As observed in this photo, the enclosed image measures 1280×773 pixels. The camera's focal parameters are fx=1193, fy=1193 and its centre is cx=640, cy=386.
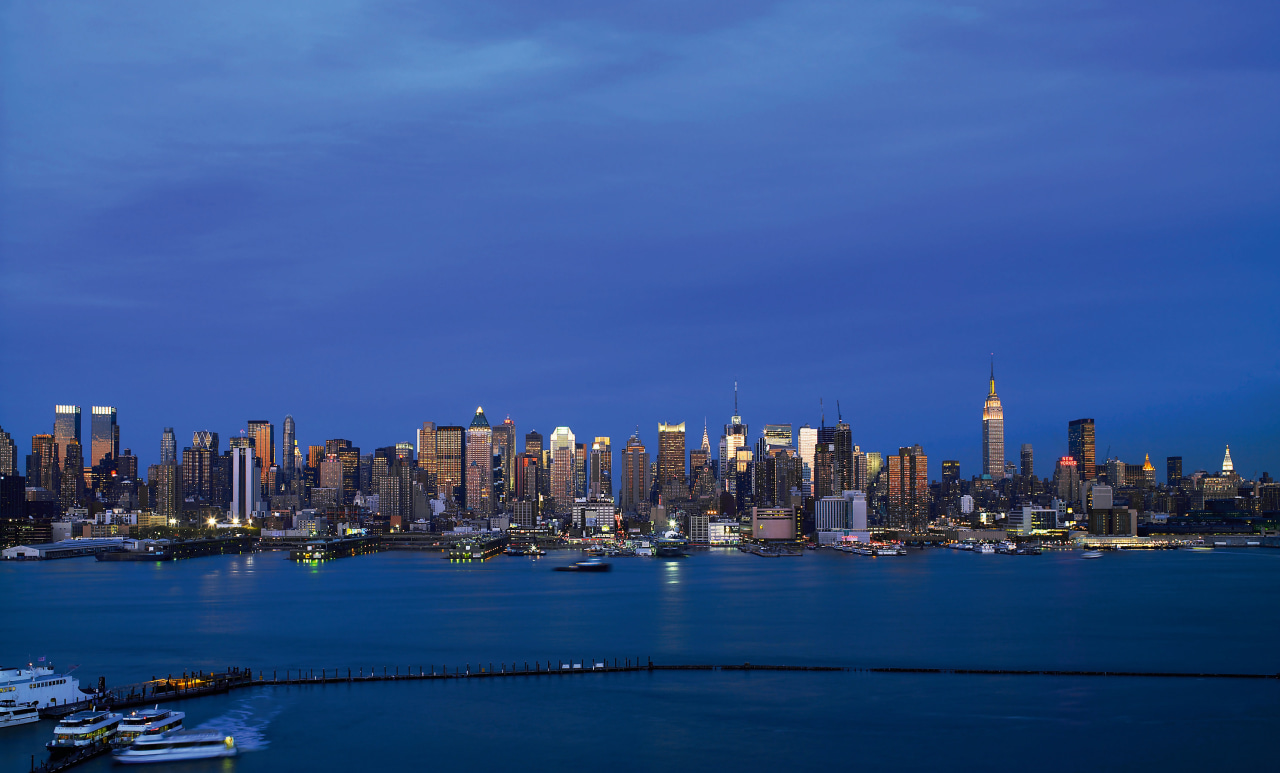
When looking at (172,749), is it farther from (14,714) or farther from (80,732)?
(14,714)

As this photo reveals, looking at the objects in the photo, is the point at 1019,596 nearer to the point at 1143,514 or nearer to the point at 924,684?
the point at 924,684

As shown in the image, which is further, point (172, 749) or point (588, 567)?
point (588, 567)

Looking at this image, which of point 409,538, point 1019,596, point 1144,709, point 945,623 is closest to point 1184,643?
point 945,623

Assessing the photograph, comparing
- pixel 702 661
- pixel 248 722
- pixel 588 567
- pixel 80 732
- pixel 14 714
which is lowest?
pixel 588 567

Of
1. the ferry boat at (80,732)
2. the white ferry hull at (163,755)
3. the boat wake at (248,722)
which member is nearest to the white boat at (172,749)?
the white ferry hull at (163,755)

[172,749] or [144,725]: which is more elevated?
[144,725]

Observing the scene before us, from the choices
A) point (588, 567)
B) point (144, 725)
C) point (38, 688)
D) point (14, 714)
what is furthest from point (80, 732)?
point (588, 567)

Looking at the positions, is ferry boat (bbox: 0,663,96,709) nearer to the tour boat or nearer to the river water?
the river water

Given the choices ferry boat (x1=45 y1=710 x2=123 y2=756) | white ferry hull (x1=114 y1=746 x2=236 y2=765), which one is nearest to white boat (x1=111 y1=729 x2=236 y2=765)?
white ferry hull (x1=114 y1=746 x2=236 y2=765)
